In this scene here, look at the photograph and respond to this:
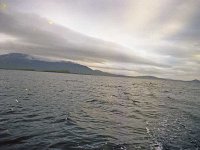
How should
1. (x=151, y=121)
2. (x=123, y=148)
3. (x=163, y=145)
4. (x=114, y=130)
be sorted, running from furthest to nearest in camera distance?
(x=151, y=121), (x=114, y=130), (x=163, y=145), (x=123, y=148)

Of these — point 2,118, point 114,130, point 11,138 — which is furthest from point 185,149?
point 2,118

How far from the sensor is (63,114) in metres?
25.0

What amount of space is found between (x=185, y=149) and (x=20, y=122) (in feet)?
44.6

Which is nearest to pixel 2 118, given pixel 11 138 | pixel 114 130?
pixel 11 138

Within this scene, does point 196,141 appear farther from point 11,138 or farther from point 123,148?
point 11,138

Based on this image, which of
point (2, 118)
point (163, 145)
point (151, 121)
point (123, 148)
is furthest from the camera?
point (151, 121)

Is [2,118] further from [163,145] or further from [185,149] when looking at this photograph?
[185,149]

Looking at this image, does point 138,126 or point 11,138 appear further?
point 138,126

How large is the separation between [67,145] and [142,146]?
5080 millimetres

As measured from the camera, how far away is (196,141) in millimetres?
17734

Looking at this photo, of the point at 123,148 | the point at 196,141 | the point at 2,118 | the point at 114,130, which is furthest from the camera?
the point at 2,118

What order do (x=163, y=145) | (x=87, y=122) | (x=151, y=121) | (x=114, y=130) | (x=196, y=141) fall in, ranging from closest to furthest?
(x=163, y=145)
(x=196, y=141)
(x=114, y=130)
(x=87, y=122)
(x=151, y=121)

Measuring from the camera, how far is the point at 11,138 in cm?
1511

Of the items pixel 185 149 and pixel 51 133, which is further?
pixel 51 133
